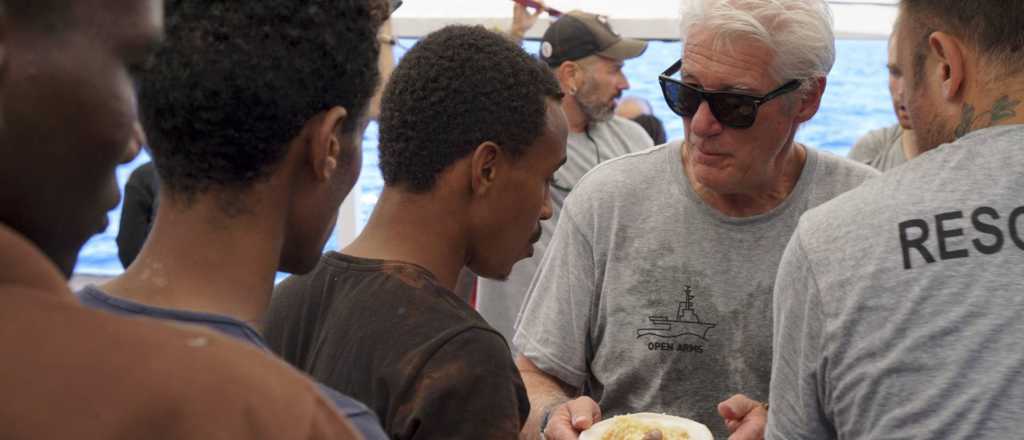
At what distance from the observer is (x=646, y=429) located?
245 centimetres

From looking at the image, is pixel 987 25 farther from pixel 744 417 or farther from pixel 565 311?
pixel 565 311

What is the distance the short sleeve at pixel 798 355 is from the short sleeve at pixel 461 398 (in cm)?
53

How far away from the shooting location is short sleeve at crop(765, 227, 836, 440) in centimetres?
193

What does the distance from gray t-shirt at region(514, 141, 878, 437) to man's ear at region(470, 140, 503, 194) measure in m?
0.70

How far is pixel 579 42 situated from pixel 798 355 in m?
4.12

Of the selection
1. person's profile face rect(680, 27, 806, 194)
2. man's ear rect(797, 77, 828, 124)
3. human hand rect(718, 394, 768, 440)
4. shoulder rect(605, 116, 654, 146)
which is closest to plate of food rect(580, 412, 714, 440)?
human hand rect(718, 394, 768, 440)

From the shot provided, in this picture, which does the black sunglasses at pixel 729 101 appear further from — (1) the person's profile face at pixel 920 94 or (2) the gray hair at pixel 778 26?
(1) the person's profile face at pixel 920 94

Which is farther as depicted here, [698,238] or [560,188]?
[560,188]

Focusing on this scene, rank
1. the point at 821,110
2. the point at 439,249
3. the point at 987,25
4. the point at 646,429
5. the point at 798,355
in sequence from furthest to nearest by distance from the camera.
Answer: the point at 821,110, the point at 646,429, the point at 439,249, the point at 798,355, the point at 987,25

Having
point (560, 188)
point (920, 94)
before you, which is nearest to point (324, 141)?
point (920, 94)


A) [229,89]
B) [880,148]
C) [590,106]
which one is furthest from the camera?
[590,106]

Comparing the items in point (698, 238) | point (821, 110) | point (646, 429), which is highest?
point (698, 238)

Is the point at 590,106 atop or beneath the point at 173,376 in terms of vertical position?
beneath

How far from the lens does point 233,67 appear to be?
147cm
